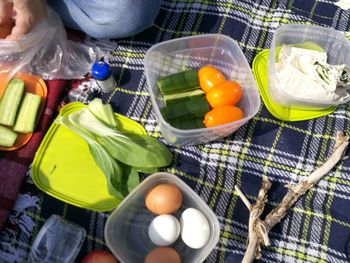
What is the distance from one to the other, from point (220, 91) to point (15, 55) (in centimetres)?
60

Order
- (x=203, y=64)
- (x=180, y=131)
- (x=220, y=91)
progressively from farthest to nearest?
(x=203, y=64) → (x=220, y=91) → (x=180, y=131)

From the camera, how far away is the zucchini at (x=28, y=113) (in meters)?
1.21

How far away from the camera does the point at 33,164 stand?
1199mm

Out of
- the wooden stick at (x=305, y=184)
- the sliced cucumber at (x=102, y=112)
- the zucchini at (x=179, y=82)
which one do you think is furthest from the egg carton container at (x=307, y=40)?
the sliced cucumber at (x=102, y=112)

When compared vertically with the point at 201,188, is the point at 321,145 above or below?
above

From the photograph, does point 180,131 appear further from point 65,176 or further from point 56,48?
point 56,48

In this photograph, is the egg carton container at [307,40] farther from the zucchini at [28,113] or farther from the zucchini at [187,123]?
the zucchini at [28,113]

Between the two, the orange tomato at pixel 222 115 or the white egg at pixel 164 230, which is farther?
the orange tomato at pixel 222 115

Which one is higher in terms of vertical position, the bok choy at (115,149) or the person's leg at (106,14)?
the person's leg at (106,14)

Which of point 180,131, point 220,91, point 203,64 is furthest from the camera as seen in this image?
point 203,64

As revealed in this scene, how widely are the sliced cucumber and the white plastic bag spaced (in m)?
0.14

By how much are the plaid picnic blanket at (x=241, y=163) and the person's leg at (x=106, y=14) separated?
0.10m

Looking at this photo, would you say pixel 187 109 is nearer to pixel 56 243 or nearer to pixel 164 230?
pixel 164 230

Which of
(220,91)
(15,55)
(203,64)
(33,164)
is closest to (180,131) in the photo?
(220,91)
